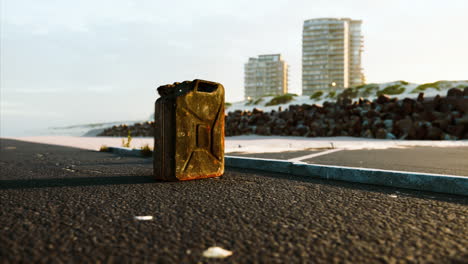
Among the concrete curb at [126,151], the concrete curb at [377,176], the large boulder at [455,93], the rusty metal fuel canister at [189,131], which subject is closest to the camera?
the concrete curb at [377,176]

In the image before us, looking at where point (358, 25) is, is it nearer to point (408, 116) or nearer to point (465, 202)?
point (408, 116)

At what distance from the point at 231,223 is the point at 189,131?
1774mm

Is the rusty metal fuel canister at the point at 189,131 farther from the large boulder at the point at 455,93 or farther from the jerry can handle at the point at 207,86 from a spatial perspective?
the large boulder at the point at 455,93

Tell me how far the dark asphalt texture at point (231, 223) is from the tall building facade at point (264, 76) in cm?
12319

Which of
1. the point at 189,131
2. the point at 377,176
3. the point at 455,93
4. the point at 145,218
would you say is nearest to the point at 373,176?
the point at 377,176

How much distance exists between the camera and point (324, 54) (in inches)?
4173

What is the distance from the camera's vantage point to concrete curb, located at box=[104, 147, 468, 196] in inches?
121

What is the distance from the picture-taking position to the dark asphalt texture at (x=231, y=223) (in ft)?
5.19

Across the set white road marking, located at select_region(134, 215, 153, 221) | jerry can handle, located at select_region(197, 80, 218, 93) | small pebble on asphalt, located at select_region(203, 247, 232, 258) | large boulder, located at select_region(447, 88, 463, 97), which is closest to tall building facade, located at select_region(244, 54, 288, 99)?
large boulder, located at select_region(447, 88, 463, 97)

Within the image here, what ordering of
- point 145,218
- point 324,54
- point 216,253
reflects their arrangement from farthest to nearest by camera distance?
point 324,54
point 145,218
point 216,253

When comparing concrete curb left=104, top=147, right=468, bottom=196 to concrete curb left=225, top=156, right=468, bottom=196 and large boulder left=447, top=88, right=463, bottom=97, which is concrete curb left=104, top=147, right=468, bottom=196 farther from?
large boulder left=447, top=88, right=463, bottom=97

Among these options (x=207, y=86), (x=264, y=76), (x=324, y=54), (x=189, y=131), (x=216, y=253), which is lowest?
(x=216, y=253)

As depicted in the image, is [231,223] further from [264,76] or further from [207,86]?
[264,76]

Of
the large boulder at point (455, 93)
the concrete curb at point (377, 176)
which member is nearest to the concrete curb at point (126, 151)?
the concrete curb at point (377, 176)
